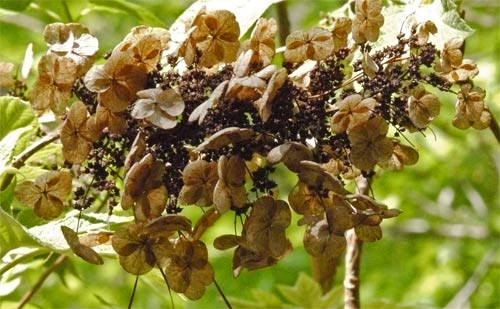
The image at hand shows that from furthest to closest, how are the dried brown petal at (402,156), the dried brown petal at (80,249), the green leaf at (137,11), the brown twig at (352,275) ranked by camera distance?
the green leaf at (137,11), the brown twig at (352,275), the dried brown petal at (402,156), the dried brown petal at (80,249)

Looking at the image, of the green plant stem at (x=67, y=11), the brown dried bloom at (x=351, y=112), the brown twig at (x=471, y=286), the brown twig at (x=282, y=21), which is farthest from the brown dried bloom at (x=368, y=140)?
the brown twig at (x=471, y=286)

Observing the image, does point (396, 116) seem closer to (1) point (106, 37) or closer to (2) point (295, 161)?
(2) point (295, 161)

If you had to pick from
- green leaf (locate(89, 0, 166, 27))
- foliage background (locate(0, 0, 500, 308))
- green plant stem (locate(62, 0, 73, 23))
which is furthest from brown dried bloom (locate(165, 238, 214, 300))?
foliage background (locate(0, 0, 500, 308))

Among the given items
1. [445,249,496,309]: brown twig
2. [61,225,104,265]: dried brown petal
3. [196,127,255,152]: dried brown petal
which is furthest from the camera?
[445,249,496,309]: brown twig

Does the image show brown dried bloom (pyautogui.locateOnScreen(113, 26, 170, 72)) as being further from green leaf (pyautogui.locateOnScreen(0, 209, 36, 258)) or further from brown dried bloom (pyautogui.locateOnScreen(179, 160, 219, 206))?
green leaf (pyautogui.locateOnScreen(0, 209, 36, 258))

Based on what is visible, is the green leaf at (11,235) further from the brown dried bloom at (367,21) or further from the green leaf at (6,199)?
the brown dried bloom at (367,21)

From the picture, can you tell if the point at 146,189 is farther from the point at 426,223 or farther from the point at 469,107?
the point at 426,223

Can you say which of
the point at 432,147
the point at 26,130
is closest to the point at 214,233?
the point at 432,147
